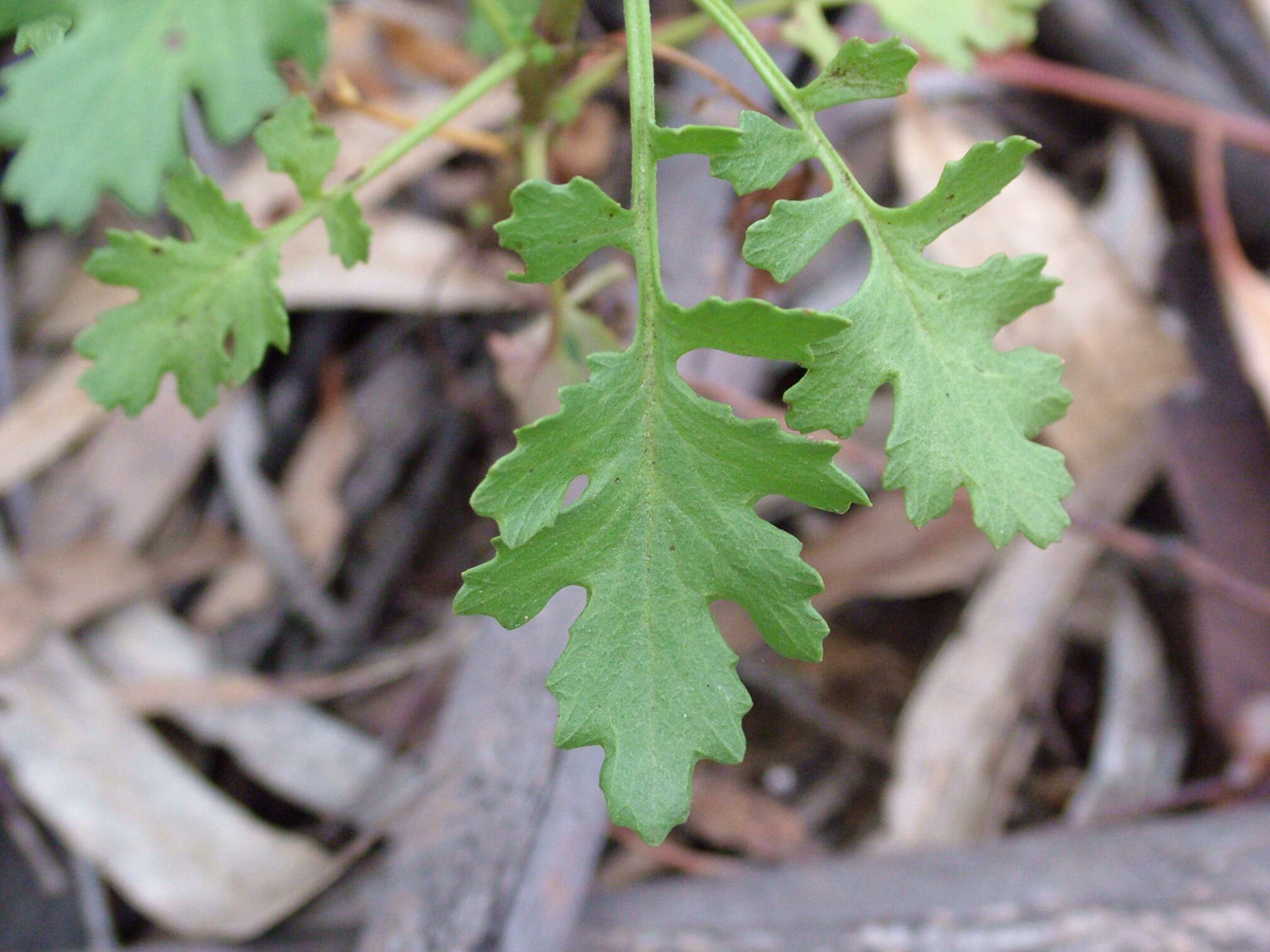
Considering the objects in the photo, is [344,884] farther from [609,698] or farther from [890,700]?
[890,700]

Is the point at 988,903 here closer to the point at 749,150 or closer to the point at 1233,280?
the point at 749,150

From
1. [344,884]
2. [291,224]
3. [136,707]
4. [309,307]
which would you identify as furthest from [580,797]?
[309,307]

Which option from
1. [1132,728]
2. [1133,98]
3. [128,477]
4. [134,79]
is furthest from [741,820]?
[1133,98]

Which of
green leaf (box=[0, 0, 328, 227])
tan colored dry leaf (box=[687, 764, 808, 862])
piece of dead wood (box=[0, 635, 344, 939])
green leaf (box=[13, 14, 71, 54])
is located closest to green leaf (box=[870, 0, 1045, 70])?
green leaf (box=[0, 0, 328, 227])

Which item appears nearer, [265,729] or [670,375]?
[670,375]

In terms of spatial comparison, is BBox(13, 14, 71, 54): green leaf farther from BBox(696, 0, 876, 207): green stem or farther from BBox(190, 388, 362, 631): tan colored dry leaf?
BBox(190, 388, 362, 631): tan colored dry leaf

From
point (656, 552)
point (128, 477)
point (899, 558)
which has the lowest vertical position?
point (899, 558)
